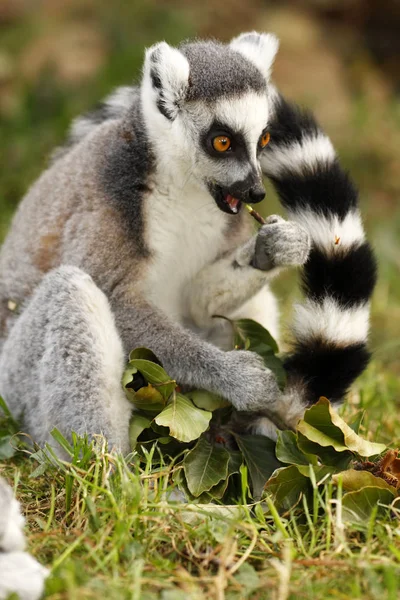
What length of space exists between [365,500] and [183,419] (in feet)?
3.32

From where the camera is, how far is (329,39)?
12766 millimetres

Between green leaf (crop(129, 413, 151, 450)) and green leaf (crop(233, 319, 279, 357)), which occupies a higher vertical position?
green leaf (crop(233, 319, 279, 357))

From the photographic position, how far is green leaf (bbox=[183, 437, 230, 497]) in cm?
378

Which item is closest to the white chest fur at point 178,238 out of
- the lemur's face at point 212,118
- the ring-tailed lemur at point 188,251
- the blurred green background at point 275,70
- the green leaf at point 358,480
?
the ring-tailed lemur at point 188,251

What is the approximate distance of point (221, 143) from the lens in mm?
3967

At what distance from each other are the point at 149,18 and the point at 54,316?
8344mm

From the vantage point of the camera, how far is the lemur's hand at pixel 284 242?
4098 millimetres

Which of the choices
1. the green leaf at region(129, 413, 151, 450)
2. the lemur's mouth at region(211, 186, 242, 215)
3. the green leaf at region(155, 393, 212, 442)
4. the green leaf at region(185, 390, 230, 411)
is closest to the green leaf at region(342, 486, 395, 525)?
the green leaf at region(155, 393, 212, 442)

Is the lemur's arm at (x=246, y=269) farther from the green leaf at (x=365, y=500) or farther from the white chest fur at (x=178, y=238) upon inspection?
the green leaf at (x=365, y=500)

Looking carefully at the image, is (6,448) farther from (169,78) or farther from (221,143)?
(169,78)

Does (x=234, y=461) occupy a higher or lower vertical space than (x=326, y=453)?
lower

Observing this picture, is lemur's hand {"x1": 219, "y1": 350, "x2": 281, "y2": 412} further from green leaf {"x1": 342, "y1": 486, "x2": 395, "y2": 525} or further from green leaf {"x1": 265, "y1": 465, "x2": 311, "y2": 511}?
green leaf {"x1": 342, "y1": 486, "x2": 395, "y2": 525}

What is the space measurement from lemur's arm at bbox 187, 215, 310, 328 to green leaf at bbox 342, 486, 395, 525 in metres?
1.28

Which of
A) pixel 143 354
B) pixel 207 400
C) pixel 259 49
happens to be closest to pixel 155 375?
pixel 143 354
